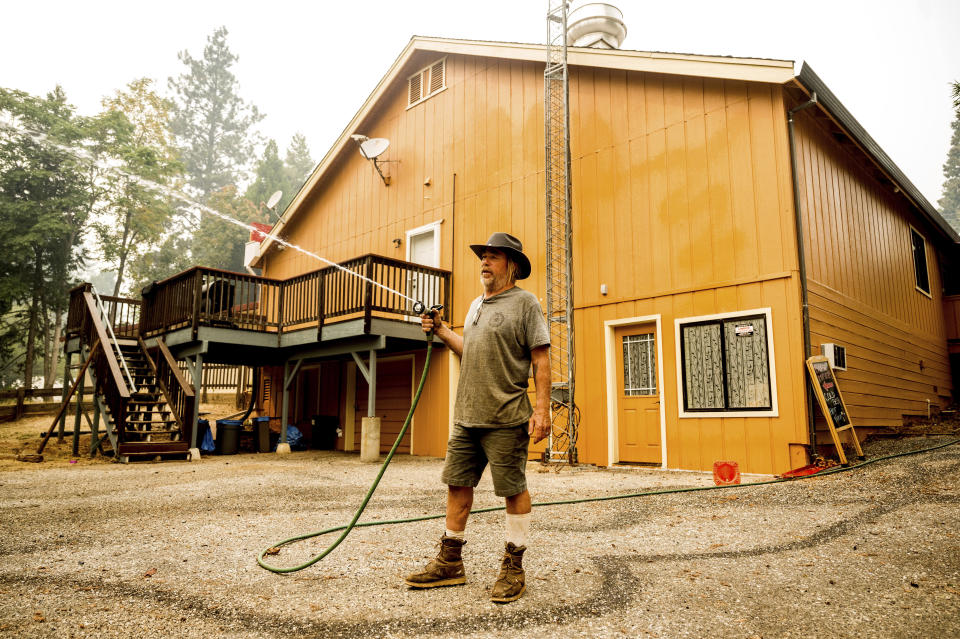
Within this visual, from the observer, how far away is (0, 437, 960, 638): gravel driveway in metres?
2.47

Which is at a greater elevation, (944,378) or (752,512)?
(944,378)

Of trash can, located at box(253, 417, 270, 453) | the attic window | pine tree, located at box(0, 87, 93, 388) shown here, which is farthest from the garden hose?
pine tree, located at box(0, 87, 93, 388)

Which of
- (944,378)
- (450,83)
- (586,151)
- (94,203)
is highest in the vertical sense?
(94,203)

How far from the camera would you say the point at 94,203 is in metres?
24.5

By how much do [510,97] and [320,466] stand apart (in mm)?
7404

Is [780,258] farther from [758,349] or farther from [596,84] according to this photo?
[596,84]

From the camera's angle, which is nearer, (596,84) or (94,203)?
(596,84)

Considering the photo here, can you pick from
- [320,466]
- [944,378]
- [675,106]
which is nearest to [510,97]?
[675,106]

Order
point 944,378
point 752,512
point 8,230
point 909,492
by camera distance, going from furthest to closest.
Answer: point 8,230, point 944,378, point 909,492, point 752,512

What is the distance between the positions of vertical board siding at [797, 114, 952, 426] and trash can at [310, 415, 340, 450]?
32.8 feet

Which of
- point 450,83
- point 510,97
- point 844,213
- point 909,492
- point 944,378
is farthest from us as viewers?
point 944,378

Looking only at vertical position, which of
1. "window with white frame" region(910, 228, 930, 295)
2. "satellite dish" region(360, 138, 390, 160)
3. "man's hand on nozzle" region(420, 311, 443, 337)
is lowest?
"man's hand on nozzle" region(420, 311, 443, 337)

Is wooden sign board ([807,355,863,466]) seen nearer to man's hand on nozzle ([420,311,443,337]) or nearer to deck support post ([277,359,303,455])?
man's hand on nozzle ([420,311,443,337])

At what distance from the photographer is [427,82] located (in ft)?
42.5
